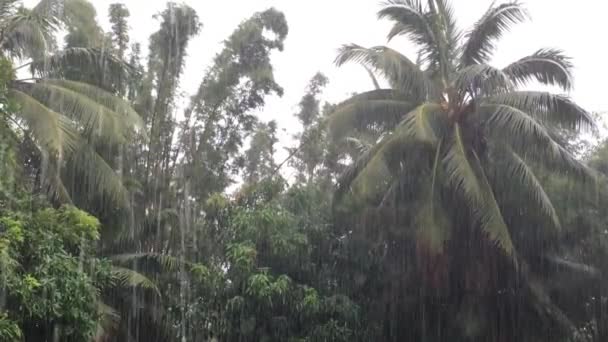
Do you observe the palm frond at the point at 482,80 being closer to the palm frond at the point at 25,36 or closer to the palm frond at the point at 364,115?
the palm frond at the point at 364,115

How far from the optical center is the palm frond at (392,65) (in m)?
14.4

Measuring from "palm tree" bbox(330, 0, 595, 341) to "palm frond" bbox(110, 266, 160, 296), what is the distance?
3.77 meters

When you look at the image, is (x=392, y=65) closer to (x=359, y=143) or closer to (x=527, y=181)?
(x=527, y=181)

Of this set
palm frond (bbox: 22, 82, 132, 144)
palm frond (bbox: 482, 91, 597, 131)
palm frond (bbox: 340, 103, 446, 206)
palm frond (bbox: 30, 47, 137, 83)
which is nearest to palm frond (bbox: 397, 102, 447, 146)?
palm frond (bbox: 340, 103, 446, 206)

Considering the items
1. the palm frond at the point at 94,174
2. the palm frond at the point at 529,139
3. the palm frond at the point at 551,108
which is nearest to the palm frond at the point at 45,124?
the palm frond at the point at 94,174

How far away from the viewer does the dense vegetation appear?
12562 millimetres

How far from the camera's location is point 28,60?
1288 cm

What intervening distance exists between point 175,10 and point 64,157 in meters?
6.35

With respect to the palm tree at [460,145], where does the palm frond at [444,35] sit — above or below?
above

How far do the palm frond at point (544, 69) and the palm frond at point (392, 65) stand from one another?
1479mm

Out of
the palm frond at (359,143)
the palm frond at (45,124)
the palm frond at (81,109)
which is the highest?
the palm frond at (359,143)

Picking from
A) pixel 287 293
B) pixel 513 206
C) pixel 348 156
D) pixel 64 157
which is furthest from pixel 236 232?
pixel 348 156

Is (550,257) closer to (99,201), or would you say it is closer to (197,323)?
(197,323)

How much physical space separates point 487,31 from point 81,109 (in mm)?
7373
